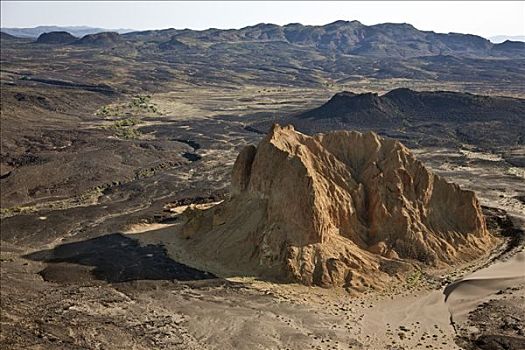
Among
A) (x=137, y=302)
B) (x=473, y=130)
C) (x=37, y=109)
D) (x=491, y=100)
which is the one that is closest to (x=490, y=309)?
(x=137, y=302)

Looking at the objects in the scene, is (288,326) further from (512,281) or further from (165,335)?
(512,281)

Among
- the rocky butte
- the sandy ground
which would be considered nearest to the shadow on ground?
the rocky butte

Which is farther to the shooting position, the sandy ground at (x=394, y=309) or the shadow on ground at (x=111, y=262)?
the shadow on ground at (x=111, y=262)

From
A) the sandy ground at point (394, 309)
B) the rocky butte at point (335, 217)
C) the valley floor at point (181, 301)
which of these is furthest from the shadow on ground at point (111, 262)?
the sandy ground at point (394, 309)

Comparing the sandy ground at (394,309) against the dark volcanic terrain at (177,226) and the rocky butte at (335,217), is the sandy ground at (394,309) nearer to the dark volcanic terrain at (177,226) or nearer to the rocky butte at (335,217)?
the dark volcanic terrain at (177,226)

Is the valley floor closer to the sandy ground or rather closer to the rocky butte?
the sandy ground
